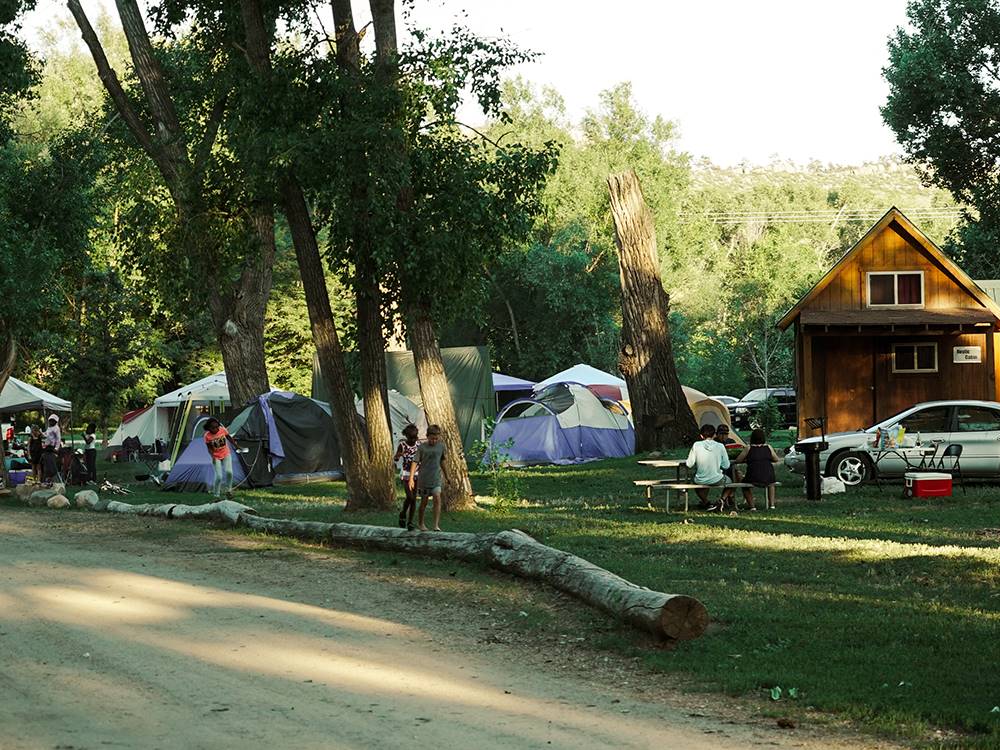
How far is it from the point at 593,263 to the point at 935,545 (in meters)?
45.7

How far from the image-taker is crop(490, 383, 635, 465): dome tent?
3319cm

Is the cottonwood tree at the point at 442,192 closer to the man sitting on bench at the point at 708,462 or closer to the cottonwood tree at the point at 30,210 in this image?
the man sitting on bench at the point at 708,462

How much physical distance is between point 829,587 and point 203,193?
12.3m

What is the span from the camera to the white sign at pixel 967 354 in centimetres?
3356

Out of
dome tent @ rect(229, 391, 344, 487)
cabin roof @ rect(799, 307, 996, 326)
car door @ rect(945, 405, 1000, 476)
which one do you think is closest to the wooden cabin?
cabin roof @ rect(799, 307, 996, 326)

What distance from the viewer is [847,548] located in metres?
14.2

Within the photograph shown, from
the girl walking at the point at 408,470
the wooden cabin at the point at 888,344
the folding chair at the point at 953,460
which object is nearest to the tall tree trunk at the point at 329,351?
the girl walking at the point at 408,470

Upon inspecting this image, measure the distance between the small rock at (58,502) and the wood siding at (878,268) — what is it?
19.0 m

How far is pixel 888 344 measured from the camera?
112 feet

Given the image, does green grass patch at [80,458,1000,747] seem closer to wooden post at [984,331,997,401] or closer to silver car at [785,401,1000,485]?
silver car at [785,401,1000,485]

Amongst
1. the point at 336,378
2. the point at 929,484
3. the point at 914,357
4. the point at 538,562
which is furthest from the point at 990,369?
the point at 538,562

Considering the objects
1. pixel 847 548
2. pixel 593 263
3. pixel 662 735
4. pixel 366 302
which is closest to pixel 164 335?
pixel 593 263

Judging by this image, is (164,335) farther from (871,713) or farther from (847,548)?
(871,713)

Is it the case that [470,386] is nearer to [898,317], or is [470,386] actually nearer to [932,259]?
[898,317]
